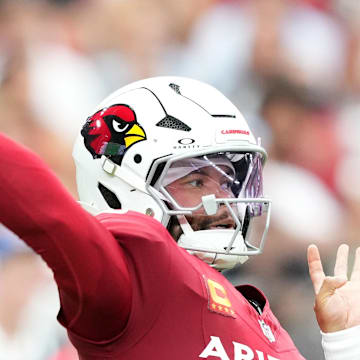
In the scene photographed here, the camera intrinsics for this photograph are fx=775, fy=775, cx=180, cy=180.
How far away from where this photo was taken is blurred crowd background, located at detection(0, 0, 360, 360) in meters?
3.60

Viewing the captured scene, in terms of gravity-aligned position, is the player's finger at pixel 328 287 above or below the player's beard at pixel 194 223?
below

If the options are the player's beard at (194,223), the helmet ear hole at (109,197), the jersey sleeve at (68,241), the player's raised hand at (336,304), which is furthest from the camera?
the helmet ear hole at (109,197)

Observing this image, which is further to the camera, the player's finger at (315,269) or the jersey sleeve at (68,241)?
the player's finger at (315,269)

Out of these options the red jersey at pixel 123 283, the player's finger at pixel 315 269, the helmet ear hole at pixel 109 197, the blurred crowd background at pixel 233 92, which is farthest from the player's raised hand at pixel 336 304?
the blurred crowd background at pixel 233 92

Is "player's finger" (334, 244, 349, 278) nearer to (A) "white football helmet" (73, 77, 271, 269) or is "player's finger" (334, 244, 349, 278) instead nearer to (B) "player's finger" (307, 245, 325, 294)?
(B) "player's finger" (307, 245, 325, 294)

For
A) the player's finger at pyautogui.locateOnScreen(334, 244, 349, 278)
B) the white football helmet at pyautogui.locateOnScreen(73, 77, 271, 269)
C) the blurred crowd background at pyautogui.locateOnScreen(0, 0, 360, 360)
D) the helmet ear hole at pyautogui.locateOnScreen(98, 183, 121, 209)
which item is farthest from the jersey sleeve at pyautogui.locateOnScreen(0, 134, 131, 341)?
the blurred crowd background at pyautogui.locateOnScreen(0, 0, 360, 360)

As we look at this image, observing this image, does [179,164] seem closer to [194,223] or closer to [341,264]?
[194,223]

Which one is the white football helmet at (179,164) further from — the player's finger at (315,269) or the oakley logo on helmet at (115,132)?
the player's finger at (315,269)

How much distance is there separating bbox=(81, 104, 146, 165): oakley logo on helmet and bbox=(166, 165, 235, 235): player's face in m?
0.18

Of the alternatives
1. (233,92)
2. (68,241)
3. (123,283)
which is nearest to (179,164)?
(123,283)

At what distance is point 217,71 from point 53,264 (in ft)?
9.21

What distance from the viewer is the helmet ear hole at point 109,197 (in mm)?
2234

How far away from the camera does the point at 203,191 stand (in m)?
2.17

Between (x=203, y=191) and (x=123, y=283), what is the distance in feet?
2.14
